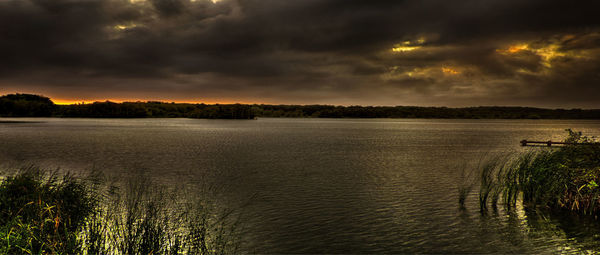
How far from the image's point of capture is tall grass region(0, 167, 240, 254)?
8461 millimetres

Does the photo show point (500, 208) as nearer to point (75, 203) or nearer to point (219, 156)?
point (75, 203)

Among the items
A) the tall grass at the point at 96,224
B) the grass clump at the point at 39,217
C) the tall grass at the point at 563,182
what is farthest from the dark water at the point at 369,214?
the grass clump at the point at 39,217

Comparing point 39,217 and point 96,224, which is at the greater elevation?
point 39,217

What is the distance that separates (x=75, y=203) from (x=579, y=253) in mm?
16339

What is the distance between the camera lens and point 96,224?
1238 centimetres

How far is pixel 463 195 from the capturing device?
1834 cm

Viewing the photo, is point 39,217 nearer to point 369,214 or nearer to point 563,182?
point 369,214

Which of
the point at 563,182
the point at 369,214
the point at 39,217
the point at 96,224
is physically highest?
the point at 563,182

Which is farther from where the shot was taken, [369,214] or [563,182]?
[369,214]

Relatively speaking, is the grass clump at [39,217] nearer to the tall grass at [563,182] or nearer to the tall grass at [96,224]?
the tall grass at [96,224]

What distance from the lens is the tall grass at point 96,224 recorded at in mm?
8461

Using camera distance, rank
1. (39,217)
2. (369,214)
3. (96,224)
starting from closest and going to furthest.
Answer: (39,217) → (96,224) → (369,214)

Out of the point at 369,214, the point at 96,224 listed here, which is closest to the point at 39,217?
the point at 96,224

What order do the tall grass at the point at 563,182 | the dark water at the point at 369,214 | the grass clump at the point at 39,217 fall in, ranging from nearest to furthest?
the grass clump at the point at 39,217, the dark water at the point at 369,214, the tall grass at the point at 563,182
